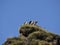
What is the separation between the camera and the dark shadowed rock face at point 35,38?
52125 mm

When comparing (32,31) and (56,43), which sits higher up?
(32,31)

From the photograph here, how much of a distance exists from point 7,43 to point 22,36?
14.6ft

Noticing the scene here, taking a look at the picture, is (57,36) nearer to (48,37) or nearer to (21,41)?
(48,37)

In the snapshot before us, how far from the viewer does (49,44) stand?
171ft

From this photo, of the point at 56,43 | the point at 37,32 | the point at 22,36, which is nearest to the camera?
the point at 56,43

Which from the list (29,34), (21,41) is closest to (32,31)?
(29,34)

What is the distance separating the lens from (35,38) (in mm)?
53906

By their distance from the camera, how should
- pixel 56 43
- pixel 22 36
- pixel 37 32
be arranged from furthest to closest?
pixel 22 36 < pixel 37 32 < pixel 56 43

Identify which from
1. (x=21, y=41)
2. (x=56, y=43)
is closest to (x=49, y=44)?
(x=56, y=43)

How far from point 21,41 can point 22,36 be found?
5.45m

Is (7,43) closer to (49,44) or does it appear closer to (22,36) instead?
(22,36)

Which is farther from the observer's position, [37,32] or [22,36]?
[22,36]

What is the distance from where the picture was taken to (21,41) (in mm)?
53656

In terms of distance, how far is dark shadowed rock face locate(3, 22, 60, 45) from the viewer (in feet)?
171
